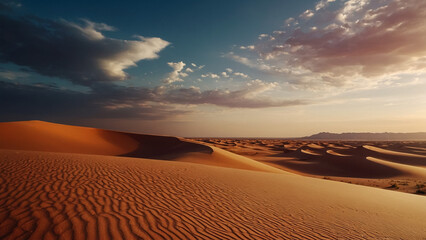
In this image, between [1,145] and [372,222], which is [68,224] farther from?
[1,145]

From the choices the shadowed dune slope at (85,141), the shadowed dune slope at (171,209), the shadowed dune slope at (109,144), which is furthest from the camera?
the shadowed dune slope at (85,141)

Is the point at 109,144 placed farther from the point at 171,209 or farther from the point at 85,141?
the point at 171,209

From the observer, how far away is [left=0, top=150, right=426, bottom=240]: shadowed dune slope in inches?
171

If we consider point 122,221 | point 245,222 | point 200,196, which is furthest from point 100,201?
point 245,222

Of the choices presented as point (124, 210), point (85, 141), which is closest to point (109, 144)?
point (85, 141)

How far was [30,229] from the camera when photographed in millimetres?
3902

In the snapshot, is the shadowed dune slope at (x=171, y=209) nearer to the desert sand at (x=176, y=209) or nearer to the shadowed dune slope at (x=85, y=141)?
Answer: the desert sand at (x=176, y=209)

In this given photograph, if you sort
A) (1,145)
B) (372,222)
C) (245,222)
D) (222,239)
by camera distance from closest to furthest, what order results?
(222,239)
(245,222)
(372,222)
(1,145)

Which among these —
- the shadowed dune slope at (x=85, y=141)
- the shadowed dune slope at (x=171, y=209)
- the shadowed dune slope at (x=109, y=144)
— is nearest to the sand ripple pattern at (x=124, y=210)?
the shadowed dune slope at (x=171, y=209)

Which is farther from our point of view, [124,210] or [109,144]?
[109,144]

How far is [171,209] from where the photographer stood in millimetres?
5723

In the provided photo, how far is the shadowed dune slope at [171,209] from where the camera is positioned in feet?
14.3

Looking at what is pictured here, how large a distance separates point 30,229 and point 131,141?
32.1 meters

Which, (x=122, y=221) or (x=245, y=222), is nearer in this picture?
(x=122, y=221)
